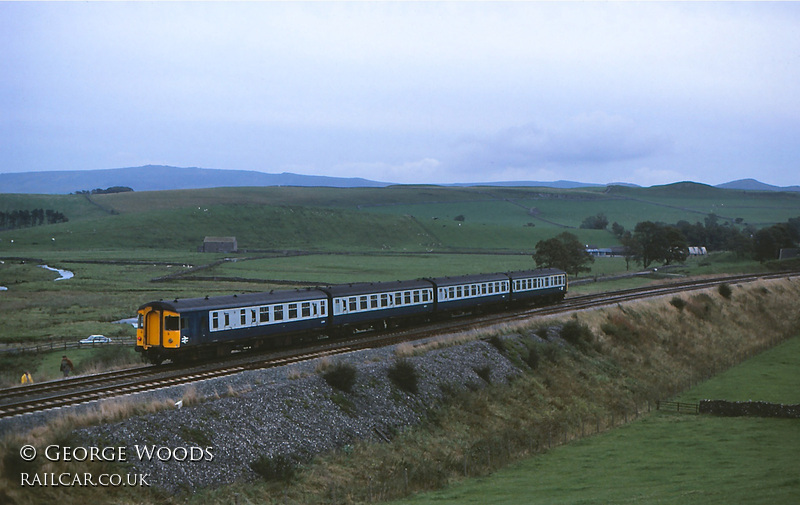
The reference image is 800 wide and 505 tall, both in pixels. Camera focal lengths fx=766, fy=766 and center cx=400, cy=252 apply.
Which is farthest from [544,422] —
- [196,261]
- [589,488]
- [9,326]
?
[196,261]

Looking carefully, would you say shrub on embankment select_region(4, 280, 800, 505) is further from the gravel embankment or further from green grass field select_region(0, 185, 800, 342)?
green grass field select_region(0, 185, 800, 342)

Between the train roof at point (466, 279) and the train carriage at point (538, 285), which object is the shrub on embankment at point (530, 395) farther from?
the train carriage at point (538, 285)

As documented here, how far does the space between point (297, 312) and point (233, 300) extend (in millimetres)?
4079

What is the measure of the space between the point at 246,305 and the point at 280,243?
152326mm

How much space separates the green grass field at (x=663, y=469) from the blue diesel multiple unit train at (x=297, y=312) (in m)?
12.6

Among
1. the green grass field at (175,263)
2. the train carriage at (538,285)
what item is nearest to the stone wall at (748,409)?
the train carriage at (538,285)

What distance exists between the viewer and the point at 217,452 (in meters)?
21.3

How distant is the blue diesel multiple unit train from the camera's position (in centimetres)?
3028

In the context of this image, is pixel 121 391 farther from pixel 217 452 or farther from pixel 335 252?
pixel 335 252

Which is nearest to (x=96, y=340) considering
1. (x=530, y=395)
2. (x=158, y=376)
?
(x=158, y=376)

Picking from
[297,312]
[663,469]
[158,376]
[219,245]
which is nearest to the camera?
[663,469]

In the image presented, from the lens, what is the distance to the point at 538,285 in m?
59.7

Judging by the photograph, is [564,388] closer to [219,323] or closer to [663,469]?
[663,469]

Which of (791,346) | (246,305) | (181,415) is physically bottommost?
(791,346)
